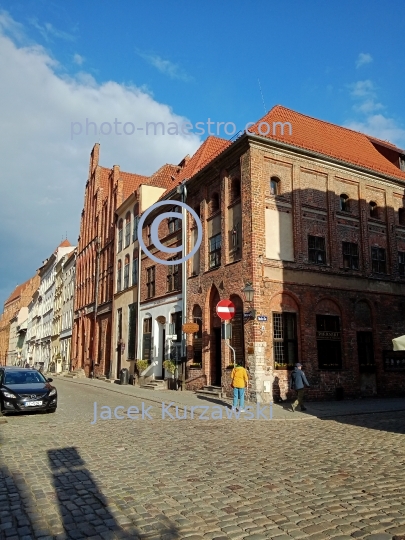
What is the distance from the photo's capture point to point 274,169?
67.3 ft

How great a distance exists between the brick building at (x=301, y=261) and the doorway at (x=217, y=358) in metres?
0.05

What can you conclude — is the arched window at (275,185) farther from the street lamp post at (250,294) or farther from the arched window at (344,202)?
the street lamp post at (250,294)

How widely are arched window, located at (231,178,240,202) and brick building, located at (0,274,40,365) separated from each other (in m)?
79.5

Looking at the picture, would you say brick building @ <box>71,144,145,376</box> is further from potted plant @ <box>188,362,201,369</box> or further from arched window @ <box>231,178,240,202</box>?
arched window @ <box>231,178,240,202</box>

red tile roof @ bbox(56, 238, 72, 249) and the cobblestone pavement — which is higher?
red tile roof @ bbox(56, 238, 72, 249)

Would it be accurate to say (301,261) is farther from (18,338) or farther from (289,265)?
(18,338)

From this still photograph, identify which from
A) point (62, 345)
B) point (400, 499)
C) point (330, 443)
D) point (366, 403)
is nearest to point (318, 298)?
point (366, 403)

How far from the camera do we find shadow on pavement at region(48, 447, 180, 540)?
4.82 m

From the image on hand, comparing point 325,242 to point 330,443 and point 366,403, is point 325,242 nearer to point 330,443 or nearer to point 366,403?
point 366,403

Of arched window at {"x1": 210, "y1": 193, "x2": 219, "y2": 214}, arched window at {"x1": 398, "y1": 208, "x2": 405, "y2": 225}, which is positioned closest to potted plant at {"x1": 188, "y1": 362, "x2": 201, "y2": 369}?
arched window at {"x1": 210, "y1": 193, "x2": 219, "y2": 214}

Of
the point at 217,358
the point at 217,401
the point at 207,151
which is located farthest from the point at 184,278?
the point at 207,151

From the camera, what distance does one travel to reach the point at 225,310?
698 inches

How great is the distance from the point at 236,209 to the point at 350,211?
6.03 m

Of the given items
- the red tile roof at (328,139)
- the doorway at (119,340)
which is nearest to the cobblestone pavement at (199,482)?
the red tile roof at (328,139)
